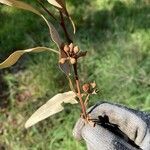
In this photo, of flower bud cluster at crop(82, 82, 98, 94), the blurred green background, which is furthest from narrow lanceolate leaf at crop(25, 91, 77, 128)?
the blurred green background

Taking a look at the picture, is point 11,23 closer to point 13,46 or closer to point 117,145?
point 13,46

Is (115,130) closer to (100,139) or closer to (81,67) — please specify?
(100,139)

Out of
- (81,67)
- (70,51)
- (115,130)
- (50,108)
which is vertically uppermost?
(70,51)

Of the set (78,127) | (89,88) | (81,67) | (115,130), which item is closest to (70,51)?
(89,88)

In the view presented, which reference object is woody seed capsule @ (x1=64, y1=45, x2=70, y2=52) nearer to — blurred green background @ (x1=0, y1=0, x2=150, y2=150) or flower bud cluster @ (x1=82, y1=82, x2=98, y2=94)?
flower bud cluster @ (x1=82, y1=82, x2=98, y2=94)

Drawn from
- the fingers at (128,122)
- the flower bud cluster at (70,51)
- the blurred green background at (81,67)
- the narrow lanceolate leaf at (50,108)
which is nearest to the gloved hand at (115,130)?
the fingers at (128,122)

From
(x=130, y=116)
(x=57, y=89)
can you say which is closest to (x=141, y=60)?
(x=57, y=89)
